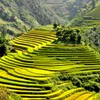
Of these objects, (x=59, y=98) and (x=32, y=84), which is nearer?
(x=59, y=98)

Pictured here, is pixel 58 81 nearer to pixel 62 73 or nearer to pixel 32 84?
pixel 62 73

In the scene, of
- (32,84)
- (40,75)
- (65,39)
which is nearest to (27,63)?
(40,75)

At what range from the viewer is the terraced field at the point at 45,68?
5637 cm

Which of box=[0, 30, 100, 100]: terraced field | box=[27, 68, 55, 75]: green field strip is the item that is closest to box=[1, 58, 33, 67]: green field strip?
box=[0, 30, 100, 100]: terraced field

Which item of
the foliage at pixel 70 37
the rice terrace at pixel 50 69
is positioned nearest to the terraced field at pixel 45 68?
the rice terrace at pixel 50 69

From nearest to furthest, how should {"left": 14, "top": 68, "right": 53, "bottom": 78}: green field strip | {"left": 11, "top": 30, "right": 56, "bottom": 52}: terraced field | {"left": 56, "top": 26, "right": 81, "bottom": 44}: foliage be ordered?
{"left": 14, "top": 68, "right": 53, "bottom": 78}: green field strip
{"left": 11, "top": 30, "right": 56, "bottom": 52}: terraced field
{"left": 56, "top": 26, "right": 81, "bottom": 44}: foliage

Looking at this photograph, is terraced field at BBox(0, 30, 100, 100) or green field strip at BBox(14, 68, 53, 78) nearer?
terraced field at BBox(0, 30, 100, 100)

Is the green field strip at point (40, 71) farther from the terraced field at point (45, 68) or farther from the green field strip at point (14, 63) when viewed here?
the green field strip at point (14, 63)

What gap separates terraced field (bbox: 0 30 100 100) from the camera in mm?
56372

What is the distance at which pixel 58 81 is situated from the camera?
219 feet

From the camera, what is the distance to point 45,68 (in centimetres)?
7244

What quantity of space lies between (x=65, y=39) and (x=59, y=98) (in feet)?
167

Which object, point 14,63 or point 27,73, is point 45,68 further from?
point 14,63

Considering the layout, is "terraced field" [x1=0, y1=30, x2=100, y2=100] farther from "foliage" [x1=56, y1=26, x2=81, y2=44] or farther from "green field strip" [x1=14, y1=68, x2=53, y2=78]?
"foliage" [x1=56, y1=26, x2=81, y2=44]
